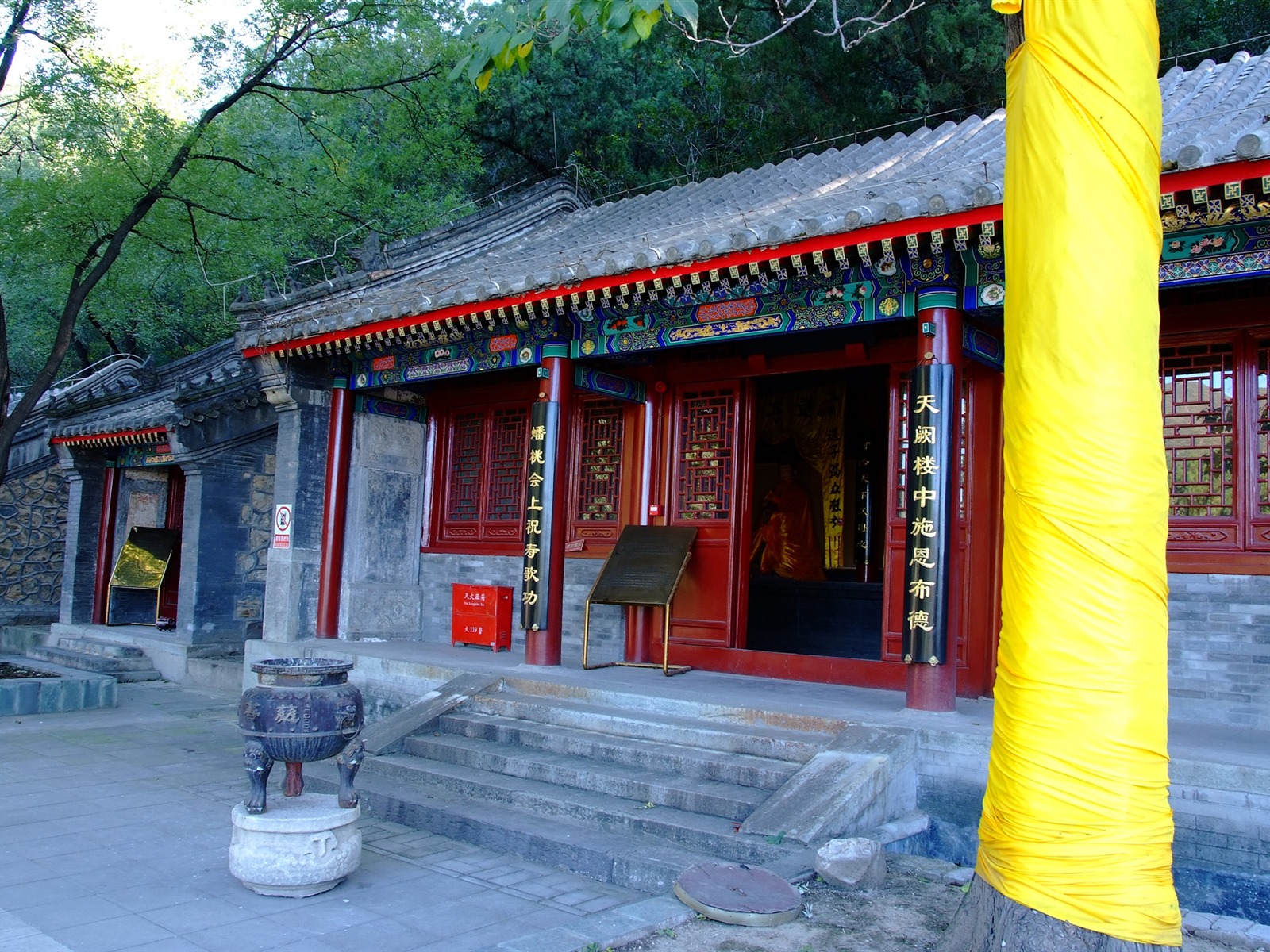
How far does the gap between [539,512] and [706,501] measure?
4.63 ft

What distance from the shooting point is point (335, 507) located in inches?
356

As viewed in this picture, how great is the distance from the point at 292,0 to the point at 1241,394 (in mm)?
8926

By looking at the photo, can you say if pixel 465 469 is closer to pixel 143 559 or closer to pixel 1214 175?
pixel 143 559

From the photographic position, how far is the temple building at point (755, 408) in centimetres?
555

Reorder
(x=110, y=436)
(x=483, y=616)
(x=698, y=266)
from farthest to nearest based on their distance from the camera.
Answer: (x=110, y=436), (x=483, y=616), (x=698, y=266)

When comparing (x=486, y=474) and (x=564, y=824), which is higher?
(x=486, y=474)

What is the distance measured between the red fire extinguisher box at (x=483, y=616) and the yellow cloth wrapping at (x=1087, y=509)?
6.49 metres

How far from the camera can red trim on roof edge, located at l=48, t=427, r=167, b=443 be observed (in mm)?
10992

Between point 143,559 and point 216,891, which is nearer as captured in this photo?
point 216,891

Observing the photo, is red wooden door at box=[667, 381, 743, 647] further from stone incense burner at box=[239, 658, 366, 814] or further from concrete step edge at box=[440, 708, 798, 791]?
stone incense burner at box=[239, 658, 366, 814]

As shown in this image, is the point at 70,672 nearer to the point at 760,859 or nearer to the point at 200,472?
the point at 200,472

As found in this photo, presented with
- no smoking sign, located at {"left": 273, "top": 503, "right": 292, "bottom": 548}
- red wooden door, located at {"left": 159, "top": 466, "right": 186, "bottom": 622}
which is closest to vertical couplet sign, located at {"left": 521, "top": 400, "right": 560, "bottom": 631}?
no smoking sign, located at {"left": 273, "top": 503, "right": 292, "bottom": 548}

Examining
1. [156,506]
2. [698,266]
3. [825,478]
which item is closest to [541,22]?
[698,266]

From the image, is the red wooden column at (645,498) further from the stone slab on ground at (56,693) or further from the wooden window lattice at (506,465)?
the stone slab on ground at (56,693)
